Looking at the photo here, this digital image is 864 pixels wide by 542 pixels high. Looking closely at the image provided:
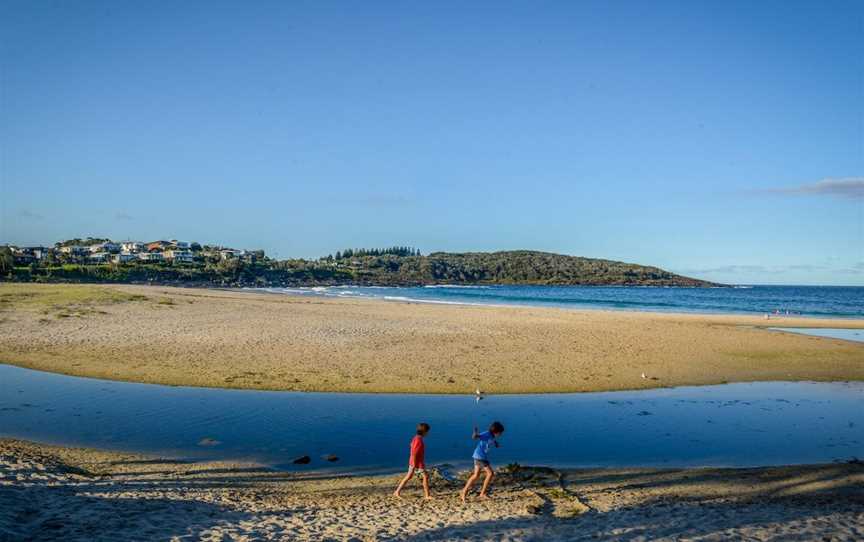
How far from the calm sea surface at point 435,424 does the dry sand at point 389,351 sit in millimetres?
1487

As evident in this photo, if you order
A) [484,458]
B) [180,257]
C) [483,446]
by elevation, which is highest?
[180,257]

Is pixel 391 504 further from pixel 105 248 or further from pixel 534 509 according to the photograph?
pixel 105 248

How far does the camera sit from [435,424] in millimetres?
14797

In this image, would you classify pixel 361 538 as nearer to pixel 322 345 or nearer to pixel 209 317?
pixel 322 345

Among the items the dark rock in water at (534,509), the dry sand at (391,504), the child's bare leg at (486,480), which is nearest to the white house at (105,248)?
the dry sand at (391,504)

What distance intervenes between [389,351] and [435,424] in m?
10.4

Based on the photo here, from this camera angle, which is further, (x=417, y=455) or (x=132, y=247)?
(x=132, y=247)

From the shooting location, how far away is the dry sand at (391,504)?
8.24 m

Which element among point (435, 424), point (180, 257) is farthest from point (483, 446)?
point (180, 257)

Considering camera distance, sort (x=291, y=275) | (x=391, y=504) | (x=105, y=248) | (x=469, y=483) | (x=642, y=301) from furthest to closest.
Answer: (x=105, y=248) → (x=291, y=275) → (x=642, y=301) → (x=469, y=483) → (x=391, y=504)

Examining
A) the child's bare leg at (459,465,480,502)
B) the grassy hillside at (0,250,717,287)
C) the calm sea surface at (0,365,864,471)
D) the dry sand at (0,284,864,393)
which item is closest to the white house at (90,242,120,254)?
the grassy hillside at (0,250,717,287)

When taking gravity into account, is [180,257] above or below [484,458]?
above

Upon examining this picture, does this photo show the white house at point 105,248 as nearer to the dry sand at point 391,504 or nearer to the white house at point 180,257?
the white house at point 180,257

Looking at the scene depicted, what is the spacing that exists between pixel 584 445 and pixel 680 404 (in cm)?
580
